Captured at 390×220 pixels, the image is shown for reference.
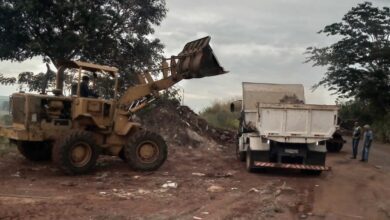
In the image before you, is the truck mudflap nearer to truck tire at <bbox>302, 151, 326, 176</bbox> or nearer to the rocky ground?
truck tire at <bbox>302, 151, 326, 176</bbox>

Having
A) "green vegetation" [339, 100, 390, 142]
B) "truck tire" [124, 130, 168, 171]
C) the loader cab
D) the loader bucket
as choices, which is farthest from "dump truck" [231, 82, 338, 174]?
"green vegetation" [339, 100, 390, 142]

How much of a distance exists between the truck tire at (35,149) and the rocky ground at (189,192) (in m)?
0.23

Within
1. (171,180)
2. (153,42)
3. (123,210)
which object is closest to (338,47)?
(153,42)

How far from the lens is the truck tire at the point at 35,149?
46.6 ft

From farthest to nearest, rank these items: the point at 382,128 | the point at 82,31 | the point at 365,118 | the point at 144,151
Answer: the point at 365,118 → the point at 382,128 → the point at 82,31 → the point at 144,151

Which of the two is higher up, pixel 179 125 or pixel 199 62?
pixel 199 62

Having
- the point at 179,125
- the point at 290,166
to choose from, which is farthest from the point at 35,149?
the point at 179,125

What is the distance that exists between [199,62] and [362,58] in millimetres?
25723

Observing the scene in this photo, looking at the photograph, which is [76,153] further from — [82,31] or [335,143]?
[335,143]

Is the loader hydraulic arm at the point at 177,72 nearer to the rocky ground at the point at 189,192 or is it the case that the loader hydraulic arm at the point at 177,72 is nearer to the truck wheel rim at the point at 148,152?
the truck wheel rim at the point at 148,152

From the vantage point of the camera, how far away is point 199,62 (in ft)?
45.9

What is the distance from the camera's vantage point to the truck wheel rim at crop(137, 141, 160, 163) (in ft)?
45.5

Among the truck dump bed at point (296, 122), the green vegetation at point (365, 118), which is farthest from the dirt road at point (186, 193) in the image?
the green vegetation at point (365, 118)

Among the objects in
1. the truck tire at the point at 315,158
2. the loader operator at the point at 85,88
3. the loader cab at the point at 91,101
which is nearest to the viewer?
the loader cab at the point at 91,101
